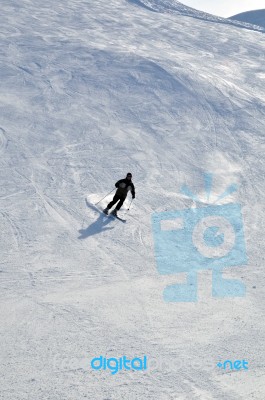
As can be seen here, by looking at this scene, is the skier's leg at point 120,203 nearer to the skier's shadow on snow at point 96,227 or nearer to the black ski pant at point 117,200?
the black ski pant at point 117,200

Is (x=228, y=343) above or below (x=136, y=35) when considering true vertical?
below

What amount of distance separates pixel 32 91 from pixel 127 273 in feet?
32.9

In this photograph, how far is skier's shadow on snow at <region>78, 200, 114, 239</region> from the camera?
29.4ft

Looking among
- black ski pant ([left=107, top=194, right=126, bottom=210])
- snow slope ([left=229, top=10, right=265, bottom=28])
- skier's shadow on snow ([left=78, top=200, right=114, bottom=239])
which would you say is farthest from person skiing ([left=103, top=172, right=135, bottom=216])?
snow slope ([left=229, top=10, right=265, bottom=28])

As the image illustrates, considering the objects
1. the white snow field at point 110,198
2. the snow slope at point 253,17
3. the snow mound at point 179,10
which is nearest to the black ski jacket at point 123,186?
the white snow field at point 110,198

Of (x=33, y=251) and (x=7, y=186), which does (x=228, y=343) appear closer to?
(x=33, y=251)

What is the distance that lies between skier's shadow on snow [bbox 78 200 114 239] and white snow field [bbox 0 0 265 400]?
4 cm

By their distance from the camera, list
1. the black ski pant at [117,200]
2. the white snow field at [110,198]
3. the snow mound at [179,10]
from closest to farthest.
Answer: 1. the white snow field at [110,198]
2. the black ski pant at [117,200]
3. the snow mound at [179,10]

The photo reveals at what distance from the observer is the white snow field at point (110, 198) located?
5.93m

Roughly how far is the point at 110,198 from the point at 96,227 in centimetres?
135

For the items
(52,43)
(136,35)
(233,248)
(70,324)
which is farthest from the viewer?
(136,35)

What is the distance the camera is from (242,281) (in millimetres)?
8156

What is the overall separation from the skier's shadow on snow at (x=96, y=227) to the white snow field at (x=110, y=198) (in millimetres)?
37

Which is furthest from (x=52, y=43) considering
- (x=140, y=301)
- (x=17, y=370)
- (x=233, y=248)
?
(x=17, y=370)
